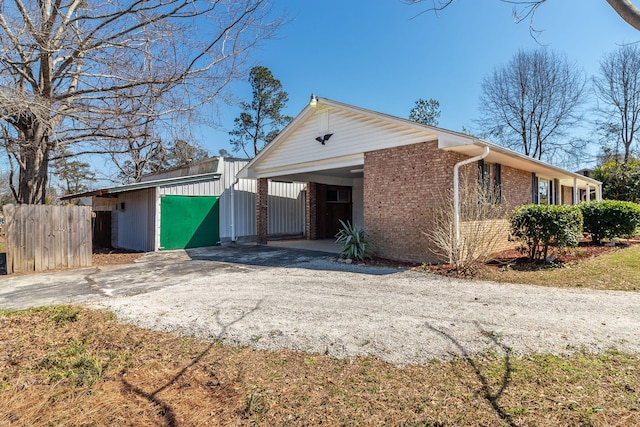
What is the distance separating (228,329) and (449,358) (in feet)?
8.38

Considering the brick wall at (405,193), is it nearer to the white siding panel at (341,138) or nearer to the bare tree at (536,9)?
the white siding panel at (341,138)

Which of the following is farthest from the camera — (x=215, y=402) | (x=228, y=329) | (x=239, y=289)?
(x=239, y=289)

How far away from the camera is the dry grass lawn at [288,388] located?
2342 millimetres

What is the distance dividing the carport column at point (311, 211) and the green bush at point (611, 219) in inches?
410

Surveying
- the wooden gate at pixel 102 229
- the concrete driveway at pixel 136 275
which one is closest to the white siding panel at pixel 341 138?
the concrete driveway at pixel 136 275

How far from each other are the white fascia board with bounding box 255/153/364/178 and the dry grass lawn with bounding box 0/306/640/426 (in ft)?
26.0

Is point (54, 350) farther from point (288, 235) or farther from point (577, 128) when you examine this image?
point (577, 128)

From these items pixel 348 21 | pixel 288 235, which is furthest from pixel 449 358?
pixel 288 235

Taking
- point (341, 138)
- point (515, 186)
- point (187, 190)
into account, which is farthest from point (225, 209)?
point (515, 186)

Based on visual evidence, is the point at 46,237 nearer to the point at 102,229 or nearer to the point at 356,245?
the point at 102,229

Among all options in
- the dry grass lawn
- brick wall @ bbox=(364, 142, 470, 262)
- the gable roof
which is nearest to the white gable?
the gable roof

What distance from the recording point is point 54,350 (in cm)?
348

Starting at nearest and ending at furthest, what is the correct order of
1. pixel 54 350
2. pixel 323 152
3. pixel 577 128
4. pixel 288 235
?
pixel 54 350, pixel 323 152, pixel 288 235, pixel 577 128

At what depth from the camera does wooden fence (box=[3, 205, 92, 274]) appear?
7910mm
